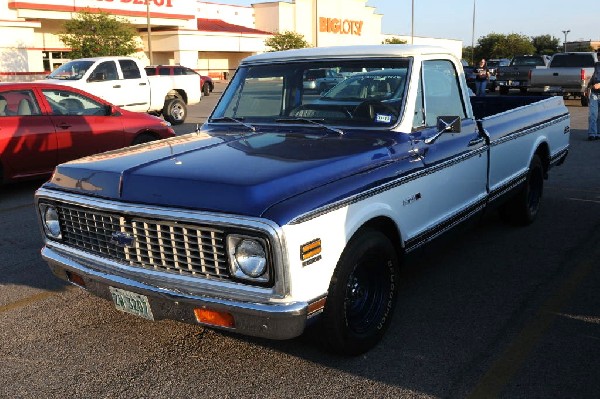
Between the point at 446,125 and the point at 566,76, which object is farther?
the point at 566,76

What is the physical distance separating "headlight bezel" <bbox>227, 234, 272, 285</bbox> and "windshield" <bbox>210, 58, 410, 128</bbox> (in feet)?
5.52

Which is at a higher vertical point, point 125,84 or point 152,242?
point 125,84

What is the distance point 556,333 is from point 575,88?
64.1 ft

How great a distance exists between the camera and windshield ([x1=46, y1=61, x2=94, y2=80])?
15.6m

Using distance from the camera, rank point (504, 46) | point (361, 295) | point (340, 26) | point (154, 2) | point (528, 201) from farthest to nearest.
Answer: point (504, 46) → point (340, 26) → point (154, 2) → point (528, 201) → point (361, 295)

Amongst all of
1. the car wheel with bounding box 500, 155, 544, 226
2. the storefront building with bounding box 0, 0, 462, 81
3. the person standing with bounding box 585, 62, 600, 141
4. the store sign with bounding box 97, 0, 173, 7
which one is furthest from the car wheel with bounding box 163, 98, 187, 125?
the store sign with bounding box 97, 0, 173, 7

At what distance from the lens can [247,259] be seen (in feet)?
10.3

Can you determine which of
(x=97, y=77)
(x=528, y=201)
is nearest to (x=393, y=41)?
(x=97, y=77)

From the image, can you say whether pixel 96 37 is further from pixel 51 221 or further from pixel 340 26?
pixel 340 26

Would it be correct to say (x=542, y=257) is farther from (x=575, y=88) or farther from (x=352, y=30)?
(x=352, y=30)

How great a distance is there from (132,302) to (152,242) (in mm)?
400

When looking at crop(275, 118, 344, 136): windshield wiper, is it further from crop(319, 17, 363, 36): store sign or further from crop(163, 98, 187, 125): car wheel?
crop(319, 17, 363, 36): store sign

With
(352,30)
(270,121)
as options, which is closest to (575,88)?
(270,121)

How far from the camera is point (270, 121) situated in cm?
480
